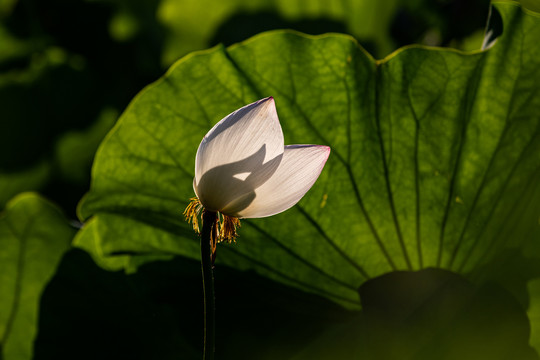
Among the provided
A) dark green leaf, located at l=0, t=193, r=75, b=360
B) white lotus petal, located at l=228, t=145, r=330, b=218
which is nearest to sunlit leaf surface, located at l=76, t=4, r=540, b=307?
dark green leaf, located at l=0, t=193, r=75, b=360

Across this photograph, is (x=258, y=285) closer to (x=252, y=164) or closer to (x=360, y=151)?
(x=360, y=151)

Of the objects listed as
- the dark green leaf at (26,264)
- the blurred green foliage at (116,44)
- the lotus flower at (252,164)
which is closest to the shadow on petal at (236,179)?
the lotus flower at (252,164)

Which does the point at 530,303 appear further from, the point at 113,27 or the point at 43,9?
the point at 43,9

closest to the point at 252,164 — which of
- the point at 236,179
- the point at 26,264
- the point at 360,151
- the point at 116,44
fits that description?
the point at 236,179

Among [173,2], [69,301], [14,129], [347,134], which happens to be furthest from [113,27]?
[347,134]

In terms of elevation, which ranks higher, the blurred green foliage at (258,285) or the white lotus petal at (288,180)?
the white lotus petal at (288,180)

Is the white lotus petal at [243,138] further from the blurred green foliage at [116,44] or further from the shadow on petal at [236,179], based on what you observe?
the blurred green foliage at [116,44]

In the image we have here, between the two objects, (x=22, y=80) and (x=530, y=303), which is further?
(x=22, y=80)
